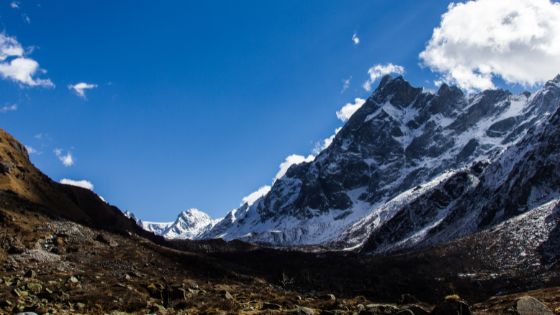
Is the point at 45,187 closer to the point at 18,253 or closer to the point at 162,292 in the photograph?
the point at 18,253

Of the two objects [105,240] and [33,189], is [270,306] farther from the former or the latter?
[33,189]

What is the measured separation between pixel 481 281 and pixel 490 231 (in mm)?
58866

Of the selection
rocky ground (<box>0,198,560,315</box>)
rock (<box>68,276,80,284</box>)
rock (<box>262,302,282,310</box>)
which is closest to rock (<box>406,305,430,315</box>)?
rocky ground (<box>0,198,560,315</box>)

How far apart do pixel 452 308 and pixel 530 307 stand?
488 cm

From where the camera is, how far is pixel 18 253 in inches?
2544

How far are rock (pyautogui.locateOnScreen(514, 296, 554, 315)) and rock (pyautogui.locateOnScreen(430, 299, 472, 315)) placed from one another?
3472mm

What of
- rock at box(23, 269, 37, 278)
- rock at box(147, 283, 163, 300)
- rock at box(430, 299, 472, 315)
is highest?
rock at box(23, 269, 37, 278)

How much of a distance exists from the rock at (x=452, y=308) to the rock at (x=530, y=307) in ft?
11.4

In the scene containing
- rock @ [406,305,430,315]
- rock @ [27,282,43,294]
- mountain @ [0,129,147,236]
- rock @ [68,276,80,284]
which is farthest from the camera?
mountain @ [0,129,147,236]

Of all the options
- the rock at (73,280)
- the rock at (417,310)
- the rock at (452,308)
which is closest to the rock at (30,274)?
the rock at (73,280)

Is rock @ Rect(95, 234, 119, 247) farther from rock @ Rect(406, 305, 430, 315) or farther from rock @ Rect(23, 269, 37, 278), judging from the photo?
rock @ Rect(406, 305, 430, 315)

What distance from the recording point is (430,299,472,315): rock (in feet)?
102

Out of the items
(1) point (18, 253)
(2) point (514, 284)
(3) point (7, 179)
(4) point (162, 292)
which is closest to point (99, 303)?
(4) point (162, 292)

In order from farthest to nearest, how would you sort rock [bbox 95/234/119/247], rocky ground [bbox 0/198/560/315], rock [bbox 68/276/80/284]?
rock [bbox 95/234/119/247], rock [bbox 68/276/80/284], rocky ground [bbox 0/198/560/315]
